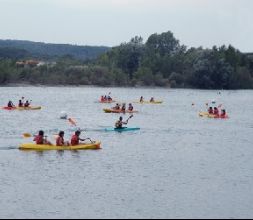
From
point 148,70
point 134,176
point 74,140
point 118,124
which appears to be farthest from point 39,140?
point 148,70

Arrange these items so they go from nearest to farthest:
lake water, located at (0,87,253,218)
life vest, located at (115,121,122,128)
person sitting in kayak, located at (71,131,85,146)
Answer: lake water, located at (0,87,253,218)
person sitting in kayak, located at (71,131,85,146)
life vest, located at (115,121,122,128)

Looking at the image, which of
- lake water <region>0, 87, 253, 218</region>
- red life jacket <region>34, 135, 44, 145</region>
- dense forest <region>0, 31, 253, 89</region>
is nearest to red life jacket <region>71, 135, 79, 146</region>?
lake water <region>0, 87, 253, 218</region>

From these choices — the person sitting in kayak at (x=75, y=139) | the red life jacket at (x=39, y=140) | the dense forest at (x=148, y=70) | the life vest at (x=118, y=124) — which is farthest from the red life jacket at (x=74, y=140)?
the dense forest at (x=148, y=70)

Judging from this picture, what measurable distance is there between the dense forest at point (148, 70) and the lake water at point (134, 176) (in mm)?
73964

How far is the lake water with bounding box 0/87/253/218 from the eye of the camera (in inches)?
952

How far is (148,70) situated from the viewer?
131 m

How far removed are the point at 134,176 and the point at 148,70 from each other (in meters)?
102

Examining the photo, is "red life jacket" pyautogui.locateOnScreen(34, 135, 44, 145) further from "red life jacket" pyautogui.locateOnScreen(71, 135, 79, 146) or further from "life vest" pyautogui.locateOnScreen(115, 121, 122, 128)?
"life vest" pyautogui.locateOnScreen(115, 121, 122, 128)

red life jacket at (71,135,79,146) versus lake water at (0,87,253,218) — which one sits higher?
red life jacket at (71,135,79,146)

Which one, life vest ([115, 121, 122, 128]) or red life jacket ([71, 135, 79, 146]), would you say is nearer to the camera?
red life jacket ([71, 135, 79, 146])

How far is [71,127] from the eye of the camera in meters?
51.0

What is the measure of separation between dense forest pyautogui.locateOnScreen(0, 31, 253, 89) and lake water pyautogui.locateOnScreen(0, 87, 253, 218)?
73964 millimetres

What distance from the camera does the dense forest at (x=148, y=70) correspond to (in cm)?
12531

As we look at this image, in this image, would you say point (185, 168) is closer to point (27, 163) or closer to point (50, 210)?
point (27, 163)
